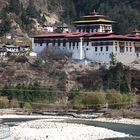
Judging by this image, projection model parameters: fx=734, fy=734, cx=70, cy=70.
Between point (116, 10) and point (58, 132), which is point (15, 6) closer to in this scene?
point (116, 10)

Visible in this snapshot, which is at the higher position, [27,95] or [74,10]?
[74,10]

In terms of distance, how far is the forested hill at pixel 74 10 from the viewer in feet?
321

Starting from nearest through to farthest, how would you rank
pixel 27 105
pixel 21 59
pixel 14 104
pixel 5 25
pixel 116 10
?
1. pixel 27 105
2. pixel 14 104
3. pixel 21 59
4. pixel 5 25
5. pixel 116 10

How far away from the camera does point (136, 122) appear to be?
57594mm

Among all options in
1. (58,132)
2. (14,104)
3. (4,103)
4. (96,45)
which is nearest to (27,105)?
(14,104)

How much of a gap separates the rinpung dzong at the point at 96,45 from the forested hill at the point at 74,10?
12.3 metres

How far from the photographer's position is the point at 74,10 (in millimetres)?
108438

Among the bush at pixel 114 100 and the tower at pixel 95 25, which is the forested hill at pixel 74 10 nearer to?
the tower at pixel 95 25

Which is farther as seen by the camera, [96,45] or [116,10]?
[116,10]

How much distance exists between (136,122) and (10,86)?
1750 cm

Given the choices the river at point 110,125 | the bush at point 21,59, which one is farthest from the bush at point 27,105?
the bush at point 21,59

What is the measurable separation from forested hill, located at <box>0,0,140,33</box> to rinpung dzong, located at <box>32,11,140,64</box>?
12.3 m

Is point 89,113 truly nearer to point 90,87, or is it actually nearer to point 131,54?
point 90,87

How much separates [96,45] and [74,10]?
95.7 ft
